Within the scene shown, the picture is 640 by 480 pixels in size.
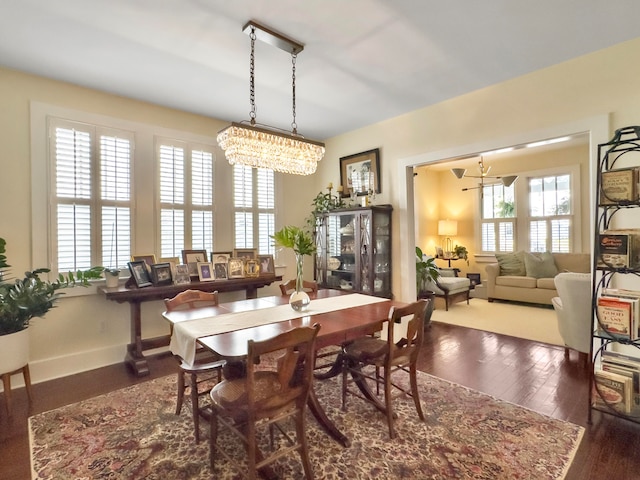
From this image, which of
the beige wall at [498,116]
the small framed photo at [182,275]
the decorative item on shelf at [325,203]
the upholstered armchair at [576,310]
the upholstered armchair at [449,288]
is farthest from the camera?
the upholstered armchair at [449,288]

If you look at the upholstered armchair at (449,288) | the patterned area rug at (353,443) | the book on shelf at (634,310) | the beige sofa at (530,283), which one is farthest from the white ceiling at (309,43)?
the beige sofa at (530,283)


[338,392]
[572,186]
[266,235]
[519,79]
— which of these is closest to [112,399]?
[338,392]

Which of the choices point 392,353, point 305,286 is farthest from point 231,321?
A: point 305,286

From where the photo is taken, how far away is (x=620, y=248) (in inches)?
87.8

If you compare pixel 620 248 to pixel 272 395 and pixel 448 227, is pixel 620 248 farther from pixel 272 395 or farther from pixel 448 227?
pixel 448 227

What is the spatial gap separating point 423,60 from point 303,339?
8.43 feet

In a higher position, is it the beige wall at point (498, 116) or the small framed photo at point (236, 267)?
the beige wall at point (498, 116)

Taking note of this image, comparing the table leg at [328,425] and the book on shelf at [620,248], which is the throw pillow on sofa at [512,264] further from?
the table leg at [328,425]

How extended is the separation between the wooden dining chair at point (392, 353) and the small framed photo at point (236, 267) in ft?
6.23

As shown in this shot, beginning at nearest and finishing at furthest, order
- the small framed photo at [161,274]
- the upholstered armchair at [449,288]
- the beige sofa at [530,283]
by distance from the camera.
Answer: the small framed photo at [161,274] < the upholstered armchair at [449,288] < the beige sofa at [530,283]

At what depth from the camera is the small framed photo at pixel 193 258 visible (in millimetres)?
3798

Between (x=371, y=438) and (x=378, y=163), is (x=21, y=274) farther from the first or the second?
(x=378, y=163)

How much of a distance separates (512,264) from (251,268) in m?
5.18

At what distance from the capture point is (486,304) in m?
6.30
